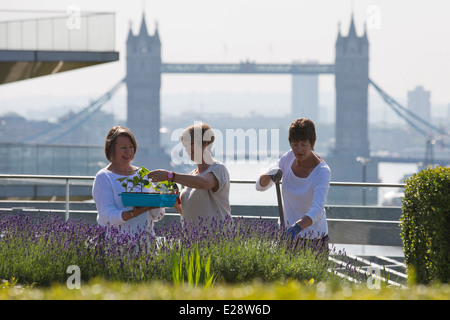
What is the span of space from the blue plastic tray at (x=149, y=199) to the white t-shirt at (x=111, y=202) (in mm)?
160

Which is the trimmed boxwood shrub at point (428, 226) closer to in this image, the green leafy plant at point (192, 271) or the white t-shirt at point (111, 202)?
the green leafy plant at point (192, 271)

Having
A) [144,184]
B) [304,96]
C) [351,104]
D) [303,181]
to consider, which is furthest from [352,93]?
[144,184]

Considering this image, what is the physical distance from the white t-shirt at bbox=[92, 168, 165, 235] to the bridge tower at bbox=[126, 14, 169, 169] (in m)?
103

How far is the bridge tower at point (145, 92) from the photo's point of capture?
353 ft

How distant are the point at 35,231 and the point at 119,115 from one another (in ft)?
452

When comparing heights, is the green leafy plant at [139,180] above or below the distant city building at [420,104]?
Answer: below

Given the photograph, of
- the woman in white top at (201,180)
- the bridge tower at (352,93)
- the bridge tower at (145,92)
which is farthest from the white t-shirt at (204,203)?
the bridge tower at (352,93)

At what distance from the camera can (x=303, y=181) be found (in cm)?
322

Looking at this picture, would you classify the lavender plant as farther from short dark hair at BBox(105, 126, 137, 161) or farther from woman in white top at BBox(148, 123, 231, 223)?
short dark hair at BBox(105, 126, 137, 161)

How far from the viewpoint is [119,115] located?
457ft

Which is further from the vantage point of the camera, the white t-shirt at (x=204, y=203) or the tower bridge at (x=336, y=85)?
the tower bridge at (x=336, y=85)

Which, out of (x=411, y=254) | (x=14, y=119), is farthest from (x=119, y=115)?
(x=411, y=254)

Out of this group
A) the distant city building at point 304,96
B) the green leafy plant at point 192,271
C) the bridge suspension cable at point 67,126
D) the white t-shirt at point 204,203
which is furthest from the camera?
the distant city building at point 304,96
